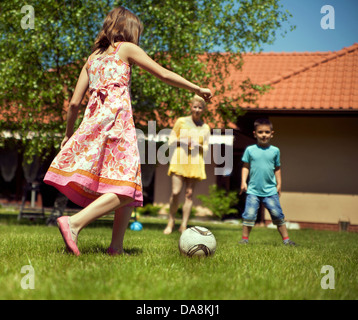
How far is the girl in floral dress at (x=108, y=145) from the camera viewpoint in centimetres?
374

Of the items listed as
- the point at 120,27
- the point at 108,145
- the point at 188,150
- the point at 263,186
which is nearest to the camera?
the point at 108,145

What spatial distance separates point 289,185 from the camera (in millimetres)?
14242

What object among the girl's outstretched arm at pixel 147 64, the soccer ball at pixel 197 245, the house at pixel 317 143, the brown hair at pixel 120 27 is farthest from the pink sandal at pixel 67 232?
the house at pixel 317 143

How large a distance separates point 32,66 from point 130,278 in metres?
7.31

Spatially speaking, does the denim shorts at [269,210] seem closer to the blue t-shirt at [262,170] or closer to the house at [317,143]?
the blue t-shirt at [262,170]

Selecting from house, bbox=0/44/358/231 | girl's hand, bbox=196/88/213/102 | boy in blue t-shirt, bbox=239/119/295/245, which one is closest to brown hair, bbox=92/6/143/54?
girl's hand, bbox=196/88/213/102

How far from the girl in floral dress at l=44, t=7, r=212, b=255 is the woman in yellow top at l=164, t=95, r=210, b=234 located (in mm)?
3781

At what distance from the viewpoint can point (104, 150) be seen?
3.84 meters

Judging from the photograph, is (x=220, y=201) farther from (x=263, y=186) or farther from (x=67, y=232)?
(x=67, y=232)

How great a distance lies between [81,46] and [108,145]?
5539 millimetres

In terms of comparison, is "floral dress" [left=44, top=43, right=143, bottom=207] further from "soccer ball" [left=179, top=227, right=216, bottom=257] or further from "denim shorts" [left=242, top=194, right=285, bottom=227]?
"denim shorts" [left=242, top=194, right=285, bottom=227]

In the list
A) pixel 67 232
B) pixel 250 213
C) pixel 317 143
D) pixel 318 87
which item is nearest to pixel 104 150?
pixel 67 232

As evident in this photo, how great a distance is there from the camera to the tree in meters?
8.90

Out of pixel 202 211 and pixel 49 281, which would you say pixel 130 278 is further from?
pixel 202 211
